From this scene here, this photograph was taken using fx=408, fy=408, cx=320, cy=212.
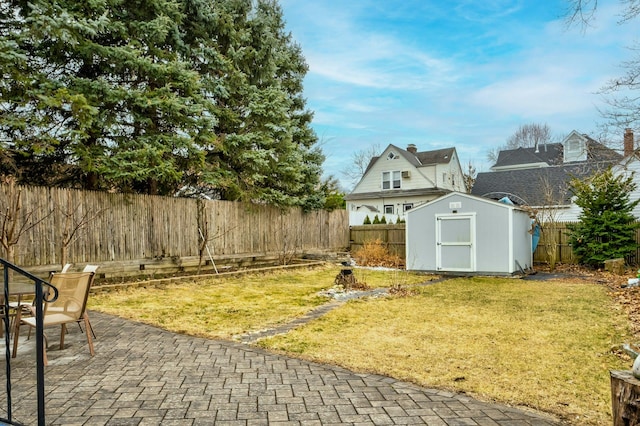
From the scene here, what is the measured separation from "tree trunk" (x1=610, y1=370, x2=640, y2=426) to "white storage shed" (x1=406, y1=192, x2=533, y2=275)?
33.6 ft

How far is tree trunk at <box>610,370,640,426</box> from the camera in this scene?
225 cm

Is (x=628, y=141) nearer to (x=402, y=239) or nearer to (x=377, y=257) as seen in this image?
(x=377, y=257)

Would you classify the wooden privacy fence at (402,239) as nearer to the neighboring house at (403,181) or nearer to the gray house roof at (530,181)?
the gray house roof at (530,181)

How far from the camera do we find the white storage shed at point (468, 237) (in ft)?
39.5

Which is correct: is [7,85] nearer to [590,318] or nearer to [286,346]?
[286,346]

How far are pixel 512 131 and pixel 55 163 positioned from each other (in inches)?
1633

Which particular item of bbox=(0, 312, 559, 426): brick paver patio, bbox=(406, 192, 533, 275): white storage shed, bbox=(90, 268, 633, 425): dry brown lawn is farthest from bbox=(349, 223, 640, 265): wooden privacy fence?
bbox=(0, 312, 559, 426): brick paver patio

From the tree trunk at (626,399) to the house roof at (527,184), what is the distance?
20.3 m

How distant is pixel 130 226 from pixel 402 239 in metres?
10.2

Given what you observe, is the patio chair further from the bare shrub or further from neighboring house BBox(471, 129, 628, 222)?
neighboring house BBox(471, 129, 628, 222)

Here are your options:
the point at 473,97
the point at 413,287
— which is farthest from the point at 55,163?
the point at 473,97

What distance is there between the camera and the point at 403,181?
2559 centimetres

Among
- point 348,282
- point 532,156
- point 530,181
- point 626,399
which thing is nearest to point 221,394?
point 626,399

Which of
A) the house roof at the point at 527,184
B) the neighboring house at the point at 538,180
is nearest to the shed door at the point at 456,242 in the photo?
the neighboring house at the point at 538,180
